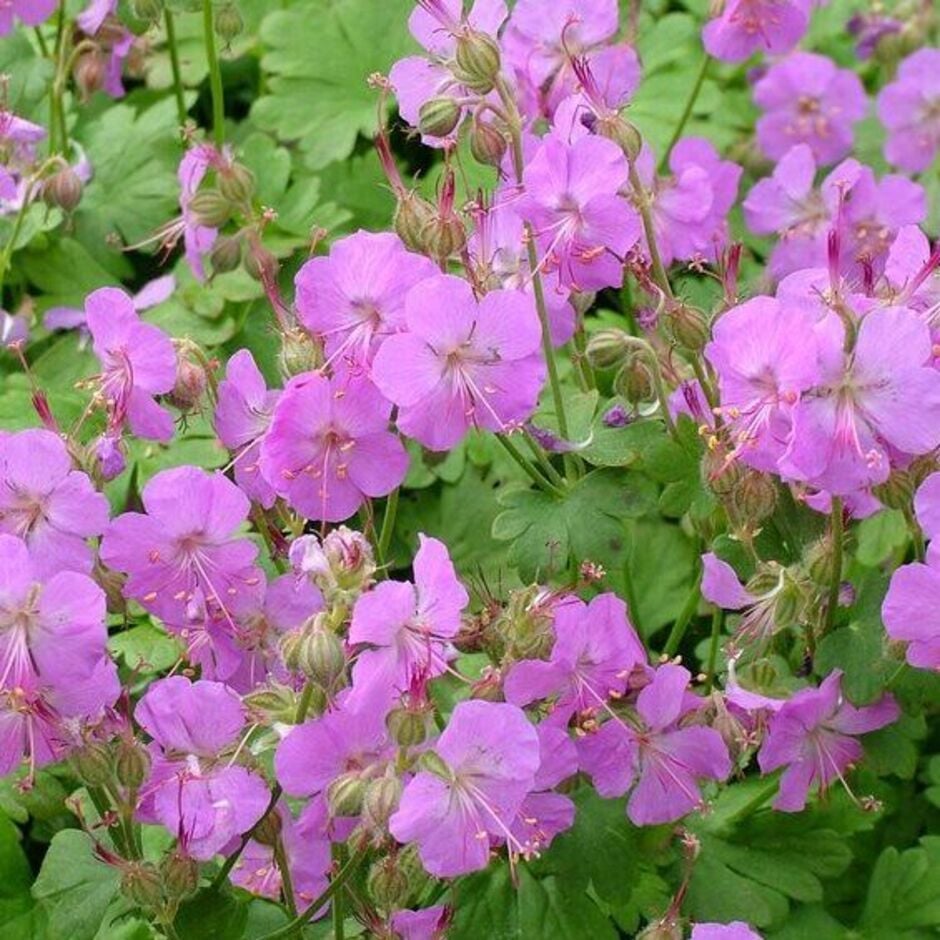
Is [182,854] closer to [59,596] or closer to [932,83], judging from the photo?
[59,596]

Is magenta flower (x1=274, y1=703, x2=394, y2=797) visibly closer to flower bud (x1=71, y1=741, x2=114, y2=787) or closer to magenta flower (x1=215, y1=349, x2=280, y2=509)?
flower bud (x1=71, y1=741, x2=114, y2=787)

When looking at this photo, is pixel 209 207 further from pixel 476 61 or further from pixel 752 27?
pixel 752 27

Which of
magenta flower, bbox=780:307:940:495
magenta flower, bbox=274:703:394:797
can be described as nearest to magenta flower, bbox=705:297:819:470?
magenta flower, bbox=780:307:940:495

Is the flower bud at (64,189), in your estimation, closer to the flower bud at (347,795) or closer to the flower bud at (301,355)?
the flower bud at (301,355)

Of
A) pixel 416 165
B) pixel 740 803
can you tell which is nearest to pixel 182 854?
pixel 740 803

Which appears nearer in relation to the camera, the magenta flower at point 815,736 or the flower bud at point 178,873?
the flower bud at point 178,873

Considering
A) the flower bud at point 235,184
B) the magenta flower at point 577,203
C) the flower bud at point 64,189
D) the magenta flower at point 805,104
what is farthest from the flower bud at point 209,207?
the magenta flower at point 805,104
